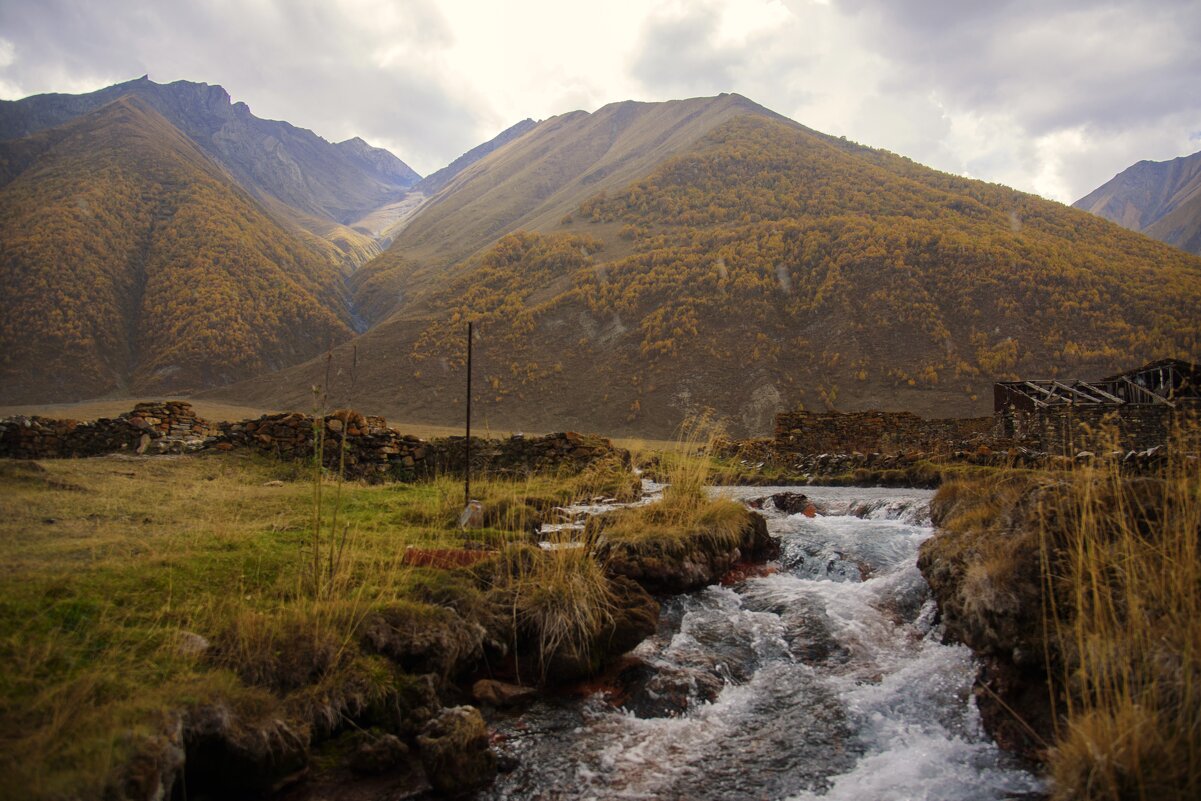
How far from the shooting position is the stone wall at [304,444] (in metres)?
14.7

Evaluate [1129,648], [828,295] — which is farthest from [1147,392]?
[828,295]

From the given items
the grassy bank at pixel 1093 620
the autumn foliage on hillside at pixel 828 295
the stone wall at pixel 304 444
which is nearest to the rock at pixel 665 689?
the grassy bank at pixel 1093 620

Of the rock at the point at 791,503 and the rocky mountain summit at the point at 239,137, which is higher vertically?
the rocky mountain summit at the point at 239,137

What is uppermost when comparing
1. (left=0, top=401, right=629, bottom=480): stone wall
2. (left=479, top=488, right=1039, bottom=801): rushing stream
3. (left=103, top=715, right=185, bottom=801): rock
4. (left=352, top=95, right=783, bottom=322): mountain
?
(left=352, top=95, right=783, bottom=322): mountain

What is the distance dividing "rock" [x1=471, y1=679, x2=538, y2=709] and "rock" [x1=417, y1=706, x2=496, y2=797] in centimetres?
74

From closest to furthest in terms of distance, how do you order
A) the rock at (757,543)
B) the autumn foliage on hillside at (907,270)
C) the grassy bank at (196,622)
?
the grassy bank at (196,622) < the rock at (757,543) < the autumn foliage on hillside at (907,270)

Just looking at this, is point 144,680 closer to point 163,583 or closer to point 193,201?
point 163,583

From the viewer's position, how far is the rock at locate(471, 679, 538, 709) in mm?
5492

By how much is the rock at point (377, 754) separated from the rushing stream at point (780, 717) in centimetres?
72

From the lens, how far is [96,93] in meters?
129

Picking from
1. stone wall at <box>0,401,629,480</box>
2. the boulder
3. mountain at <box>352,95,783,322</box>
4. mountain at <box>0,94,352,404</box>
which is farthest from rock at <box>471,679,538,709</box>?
mountain at <box>352,95,783,322</box>

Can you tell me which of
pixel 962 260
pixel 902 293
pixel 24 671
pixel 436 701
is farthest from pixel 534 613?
pixel 962 260

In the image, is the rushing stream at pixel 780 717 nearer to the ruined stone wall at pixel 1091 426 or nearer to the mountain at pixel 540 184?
the ruined stone wall at pixel 1091 426

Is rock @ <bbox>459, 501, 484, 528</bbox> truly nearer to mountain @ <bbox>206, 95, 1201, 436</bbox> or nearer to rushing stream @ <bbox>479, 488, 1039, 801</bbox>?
rushing stream @ <bbox>479, 488, 1039, 801</bbox>
